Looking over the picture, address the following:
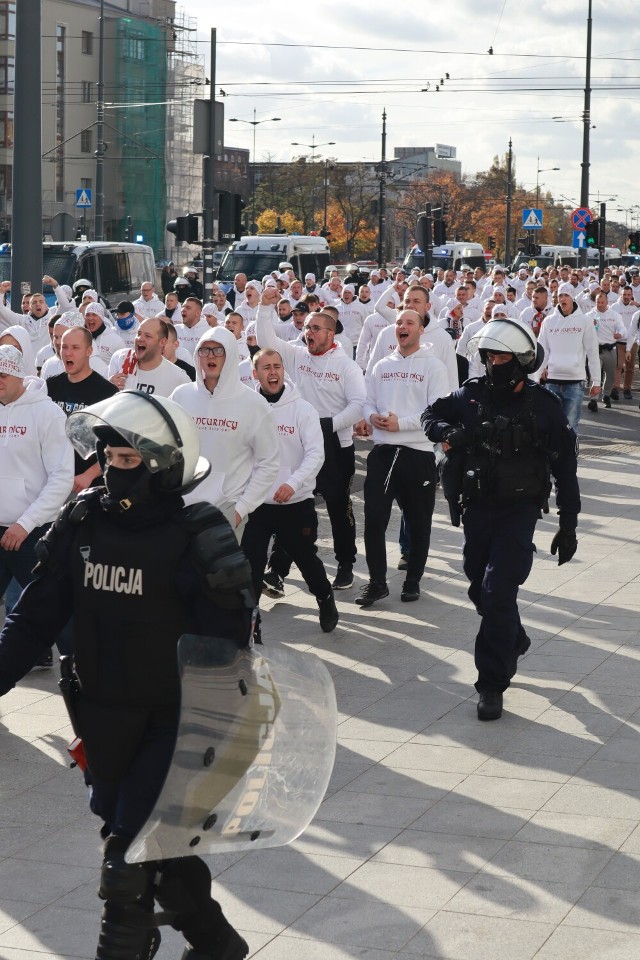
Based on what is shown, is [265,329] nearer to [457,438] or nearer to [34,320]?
[457,438]

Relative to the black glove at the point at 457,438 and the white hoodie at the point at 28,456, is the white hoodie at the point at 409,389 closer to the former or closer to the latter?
the black glove at the point at 457,438

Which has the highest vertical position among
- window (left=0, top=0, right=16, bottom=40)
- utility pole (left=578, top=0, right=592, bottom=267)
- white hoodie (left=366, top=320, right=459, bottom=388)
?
window (left=0, top=0, right=16, bottom=40)

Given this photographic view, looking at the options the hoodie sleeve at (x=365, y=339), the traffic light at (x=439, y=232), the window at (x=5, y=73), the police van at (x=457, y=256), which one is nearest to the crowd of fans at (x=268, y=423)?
the hoodie sleeve at (x=365, y=339)

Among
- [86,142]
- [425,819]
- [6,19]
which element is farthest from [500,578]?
[86,142]

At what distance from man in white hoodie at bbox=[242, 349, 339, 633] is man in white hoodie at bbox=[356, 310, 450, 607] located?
2.26 feet

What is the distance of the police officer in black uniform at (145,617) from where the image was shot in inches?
145

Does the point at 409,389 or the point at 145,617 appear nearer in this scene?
the point at 145,617

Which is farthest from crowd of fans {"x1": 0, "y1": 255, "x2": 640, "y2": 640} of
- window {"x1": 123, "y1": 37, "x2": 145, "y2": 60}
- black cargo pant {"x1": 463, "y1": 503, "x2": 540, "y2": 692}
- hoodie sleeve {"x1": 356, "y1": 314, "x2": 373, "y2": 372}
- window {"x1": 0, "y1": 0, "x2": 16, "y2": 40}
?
window {"x1": 0, "y1": 0, "x2": 16, "y2": 40}

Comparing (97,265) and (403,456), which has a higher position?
(97,265)

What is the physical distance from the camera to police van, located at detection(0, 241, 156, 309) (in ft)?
93.1

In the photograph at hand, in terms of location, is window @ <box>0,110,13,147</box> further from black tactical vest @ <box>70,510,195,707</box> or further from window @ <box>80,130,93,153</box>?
black tactical vest @ <box>70,510,195,707</box>

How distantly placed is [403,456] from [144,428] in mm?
5835

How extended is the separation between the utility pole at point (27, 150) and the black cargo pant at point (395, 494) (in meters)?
5.33

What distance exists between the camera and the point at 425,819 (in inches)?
221
